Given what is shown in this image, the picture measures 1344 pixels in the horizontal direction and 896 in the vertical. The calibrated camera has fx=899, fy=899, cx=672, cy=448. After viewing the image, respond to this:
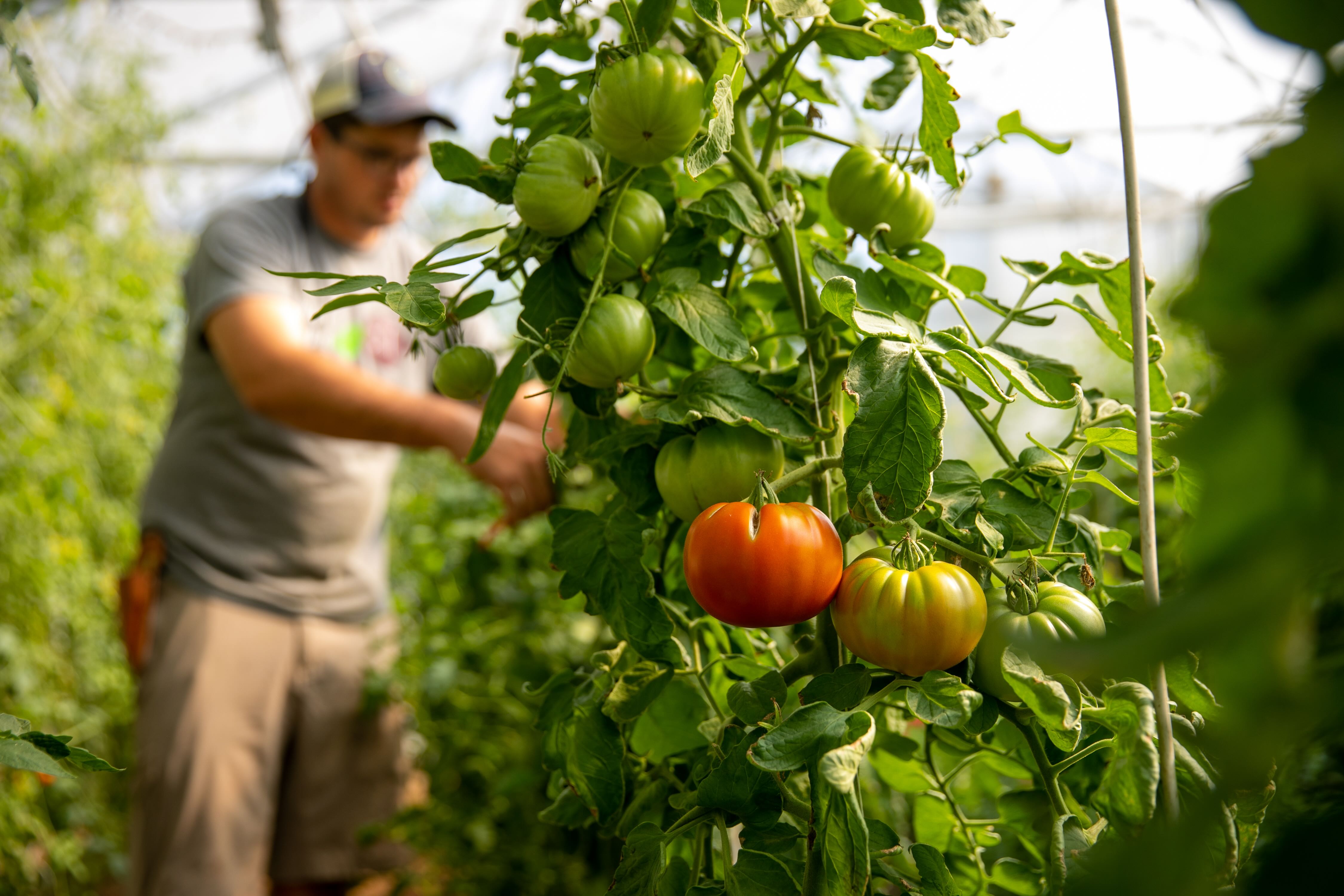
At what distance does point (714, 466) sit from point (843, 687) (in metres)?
0.13

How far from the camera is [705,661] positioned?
2.00ft

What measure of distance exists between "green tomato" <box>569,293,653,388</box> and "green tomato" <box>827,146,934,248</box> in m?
0.14

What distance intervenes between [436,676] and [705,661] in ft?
3.60

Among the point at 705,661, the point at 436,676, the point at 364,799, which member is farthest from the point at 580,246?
the point at 364,799

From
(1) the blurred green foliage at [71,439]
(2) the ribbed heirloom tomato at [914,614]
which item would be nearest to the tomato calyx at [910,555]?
(2) the ribbed heirloom tomato at [914,614]

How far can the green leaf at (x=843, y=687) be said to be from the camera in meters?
0.43

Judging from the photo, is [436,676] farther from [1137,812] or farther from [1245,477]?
[1245,477]

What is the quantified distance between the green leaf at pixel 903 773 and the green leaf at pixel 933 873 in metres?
0.15

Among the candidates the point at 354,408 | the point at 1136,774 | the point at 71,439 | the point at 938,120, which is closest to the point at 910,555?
the point at 1136,774

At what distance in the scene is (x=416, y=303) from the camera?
0.43m

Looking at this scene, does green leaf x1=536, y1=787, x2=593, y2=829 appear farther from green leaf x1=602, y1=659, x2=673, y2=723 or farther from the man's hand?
the man's hand

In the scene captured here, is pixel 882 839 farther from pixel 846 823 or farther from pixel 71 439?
pixel 71 439

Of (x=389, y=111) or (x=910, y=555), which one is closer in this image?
(x=910, y=555)

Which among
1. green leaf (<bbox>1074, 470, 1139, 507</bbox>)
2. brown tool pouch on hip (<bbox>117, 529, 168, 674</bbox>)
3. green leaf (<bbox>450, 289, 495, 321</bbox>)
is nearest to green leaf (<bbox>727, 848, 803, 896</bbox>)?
green leaf (<bbox>1074, 470, 1139, 507</bbox>)
